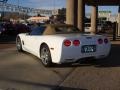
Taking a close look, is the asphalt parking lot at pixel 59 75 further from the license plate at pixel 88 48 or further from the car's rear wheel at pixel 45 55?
the license plate at pixel 88 48

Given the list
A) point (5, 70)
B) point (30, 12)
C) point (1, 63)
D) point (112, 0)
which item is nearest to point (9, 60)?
point (1, 63)

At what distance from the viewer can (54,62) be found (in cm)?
1047

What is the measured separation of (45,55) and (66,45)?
3.70 feet

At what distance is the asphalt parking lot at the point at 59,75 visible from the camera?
7.96m

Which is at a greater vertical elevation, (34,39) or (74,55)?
(34,39)

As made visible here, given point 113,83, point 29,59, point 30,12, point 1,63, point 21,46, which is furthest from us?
point 30,12

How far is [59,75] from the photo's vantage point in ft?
30.8

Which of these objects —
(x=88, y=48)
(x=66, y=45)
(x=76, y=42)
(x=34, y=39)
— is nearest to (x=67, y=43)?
(x=66, y=45)

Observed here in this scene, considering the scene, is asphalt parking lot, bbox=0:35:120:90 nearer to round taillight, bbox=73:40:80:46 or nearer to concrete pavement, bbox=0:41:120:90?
concrete pavement, bbox=0:41:120:90

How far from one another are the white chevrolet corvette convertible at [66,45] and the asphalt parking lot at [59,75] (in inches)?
14.5

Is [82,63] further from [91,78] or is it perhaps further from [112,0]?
[112,0]

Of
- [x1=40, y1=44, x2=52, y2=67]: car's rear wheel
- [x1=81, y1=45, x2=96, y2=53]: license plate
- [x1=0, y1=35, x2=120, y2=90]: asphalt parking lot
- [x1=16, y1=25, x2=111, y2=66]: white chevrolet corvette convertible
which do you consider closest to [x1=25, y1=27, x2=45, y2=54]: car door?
[x1=16, y1=25, x2=111, y2=66]: white chevrolet corvette convertible

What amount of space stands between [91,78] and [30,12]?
13746 cm

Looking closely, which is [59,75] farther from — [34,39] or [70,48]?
[34,39]
